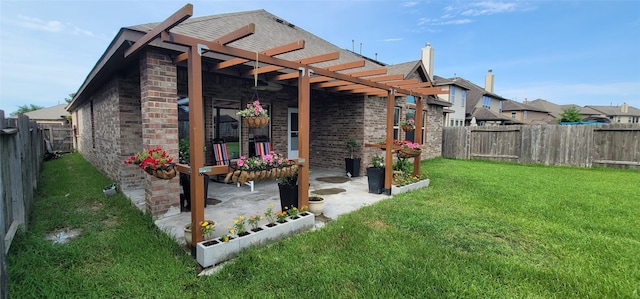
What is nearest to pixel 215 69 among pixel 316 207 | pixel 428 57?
pixel 316 207

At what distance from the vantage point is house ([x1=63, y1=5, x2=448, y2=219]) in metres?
3.63

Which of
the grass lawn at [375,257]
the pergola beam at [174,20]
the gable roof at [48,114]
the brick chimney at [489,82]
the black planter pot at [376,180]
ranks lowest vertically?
the grass lawn at [375,257]

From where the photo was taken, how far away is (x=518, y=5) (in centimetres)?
966

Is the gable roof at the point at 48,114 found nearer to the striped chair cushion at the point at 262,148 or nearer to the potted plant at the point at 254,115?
the striped chair cushion at the point at 262,148

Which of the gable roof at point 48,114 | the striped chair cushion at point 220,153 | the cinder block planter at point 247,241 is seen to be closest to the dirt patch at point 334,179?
the striped chair cushion at point 220,153

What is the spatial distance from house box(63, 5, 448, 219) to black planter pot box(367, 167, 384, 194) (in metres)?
1.18

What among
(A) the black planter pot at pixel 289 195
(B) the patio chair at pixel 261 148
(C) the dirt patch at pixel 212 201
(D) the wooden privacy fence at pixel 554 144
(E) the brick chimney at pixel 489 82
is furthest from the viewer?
(E) the brick chimney at pixel 489 82

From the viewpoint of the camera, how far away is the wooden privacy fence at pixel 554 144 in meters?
9.37

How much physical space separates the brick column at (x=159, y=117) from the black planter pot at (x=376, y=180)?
3502 mm

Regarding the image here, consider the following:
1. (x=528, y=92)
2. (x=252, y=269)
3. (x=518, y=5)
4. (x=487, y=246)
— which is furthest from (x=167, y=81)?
(x=528, y=92)

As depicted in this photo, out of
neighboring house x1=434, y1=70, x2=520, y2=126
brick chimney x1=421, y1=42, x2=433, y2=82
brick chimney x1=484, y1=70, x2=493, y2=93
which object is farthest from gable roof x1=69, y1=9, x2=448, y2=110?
brick chimney x1=484, y1=70, x2=493, y2=93

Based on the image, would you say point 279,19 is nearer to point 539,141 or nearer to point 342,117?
point 342,117

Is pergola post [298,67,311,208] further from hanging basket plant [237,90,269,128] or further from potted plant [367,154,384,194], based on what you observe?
potted plant [367,154,384,194]

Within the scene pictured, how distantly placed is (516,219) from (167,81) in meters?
5.41
